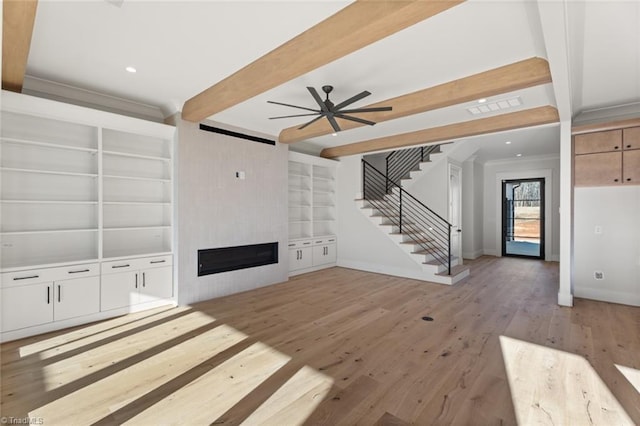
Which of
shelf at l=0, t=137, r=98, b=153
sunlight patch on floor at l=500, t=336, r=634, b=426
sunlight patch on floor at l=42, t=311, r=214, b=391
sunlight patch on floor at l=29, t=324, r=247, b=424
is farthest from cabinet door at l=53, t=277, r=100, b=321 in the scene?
sunlight patch on floor at l=500, t=336, r=634, b=426

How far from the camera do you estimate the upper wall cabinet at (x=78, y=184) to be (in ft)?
12.3

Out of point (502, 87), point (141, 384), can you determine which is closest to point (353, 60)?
point (502, 87)

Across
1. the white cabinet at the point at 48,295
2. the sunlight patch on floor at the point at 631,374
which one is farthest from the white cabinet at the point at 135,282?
the sunlight patch on floor at the point at 631,374

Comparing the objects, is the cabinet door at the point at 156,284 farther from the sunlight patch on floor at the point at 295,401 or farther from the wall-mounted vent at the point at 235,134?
the sunlight patch on floor at the point at 295,401

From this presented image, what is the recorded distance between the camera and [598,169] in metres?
4.88

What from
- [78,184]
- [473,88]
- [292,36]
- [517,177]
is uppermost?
[292,36]

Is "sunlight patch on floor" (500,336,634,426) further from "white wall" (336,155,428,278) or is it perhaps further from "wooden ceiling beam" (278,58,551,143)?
"white wall" (336,155,428,278)

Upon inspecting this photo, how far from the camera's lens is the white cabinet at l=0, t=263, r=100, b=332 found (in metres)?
3.54

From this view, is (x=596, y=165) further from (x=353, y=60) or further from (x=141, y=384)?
(x=141, y=384)

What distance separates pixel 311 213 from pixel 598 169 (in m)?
5.12

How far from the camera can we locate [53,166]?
403 cm

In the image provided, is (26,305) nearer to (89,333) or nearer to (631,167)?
(89,333)

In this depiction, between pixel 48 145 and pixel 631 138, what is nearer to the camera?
pixel 48 145

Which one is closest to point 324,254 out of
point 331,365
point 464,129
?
point 464,129
